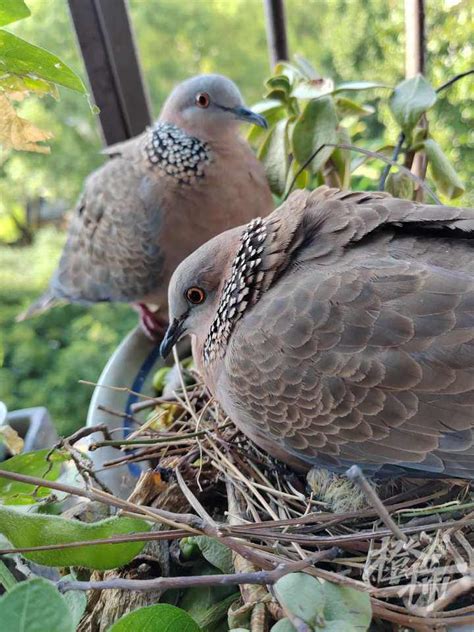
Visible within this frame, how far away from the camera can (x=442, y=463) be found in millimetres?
575

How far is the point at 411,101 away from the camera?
0.89m

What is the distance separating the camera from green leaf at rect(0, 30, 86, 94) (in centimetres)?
59

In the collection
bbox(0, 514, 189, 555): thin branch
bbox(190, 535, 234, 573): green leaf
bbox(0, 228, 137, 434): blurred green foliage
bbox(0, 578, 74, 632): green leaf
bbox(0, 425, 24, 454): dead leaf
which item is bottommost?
bbox(0, 228, 137, 434): blurred green foliage

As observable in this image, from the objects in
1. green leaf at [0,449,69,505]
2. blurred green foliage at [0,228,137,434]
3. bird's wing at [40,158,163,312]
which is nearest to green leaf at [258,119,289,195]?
bird's wing at [40,158,163,312]

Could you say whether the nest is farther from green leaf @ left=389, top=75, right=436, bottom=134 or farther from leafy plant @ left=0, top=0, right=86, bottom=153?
green leaf @ left=389, top=75, right=436, bottom=134

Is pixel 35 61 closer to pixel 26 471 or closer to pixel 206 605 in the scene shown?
pixel 26 471

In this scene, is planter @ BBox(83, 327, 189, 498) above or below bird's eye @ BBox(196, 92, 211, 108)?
below

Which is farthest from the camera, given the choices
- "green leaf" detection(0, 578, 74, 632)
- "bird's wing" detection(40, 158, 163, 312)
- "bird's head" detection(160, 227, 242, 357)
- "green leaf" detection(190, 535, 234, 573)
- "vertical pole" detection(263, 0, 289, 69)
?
"vertical pole" detection(263, 0, 289, 69)

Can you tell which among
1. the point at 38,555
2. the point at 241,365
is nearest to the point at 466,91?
the point at 241,365

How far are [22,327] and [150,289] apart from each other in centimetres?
121

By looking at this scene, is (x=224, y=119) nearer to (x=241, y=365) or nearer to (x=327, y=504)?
(x=241, y=365)

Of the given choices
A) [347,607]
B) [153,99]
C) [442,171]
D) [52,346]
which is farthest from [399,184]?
[153,99]

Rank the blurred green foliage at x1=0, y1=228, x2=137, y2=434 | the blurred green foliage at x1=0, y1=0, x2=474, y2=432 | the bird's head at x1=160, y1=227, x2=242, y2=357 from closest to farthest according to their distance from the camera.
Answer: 1. the bird's head at x1=160, y1=227, x2=242, y2=357
2. the blurred green foliage at x1=0, y1=0, x2=474, y2=432
3. the blurred green foliage at x1=0, y1=228, x2=137, y2=434

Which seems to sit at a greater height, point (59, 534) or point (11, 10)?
point (11, 10)
